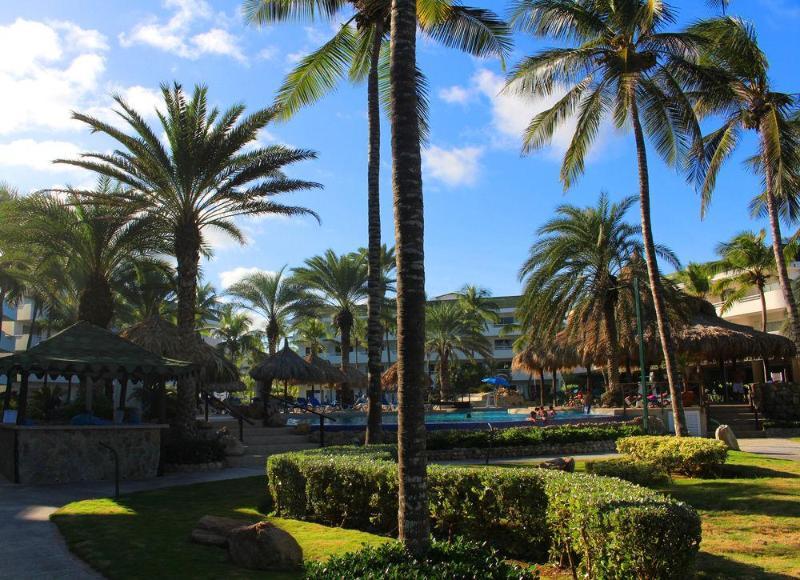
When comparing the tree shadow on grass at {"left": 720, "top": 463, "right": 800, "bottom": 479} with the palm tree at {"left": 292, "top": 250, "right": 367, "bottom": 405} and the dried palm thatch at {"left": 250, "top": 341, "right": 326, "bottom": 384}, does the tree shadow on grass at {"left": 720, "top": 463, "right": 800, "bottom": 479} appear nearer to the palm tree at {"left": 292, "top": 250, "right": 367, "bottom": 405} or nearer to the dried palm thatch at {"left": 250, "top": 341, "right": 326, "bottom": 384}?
the dried palm thatch at {"left": 250, "top": 341, "right": 326, "bottom": 384}

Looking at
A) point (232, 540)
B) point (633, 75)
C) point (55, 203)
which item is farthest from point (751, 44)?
point (55, 203)

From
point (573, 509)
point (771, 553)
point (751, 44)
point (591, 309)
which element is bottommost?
point (771, 553)

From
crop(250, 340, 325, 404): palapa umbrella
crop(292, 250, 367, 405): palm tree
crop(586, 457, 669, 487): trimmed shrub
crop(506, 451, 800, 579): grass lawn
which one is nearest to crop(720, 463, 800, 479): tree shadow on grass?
crop(506, 451, 800, 579): grass lawn

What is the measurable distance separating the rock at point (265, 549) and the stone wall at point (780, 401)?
25.5 m

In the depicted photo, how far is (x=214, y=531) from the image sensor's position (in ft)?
27.9

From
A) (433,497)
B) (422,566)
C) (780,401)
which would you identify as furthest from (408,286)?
(780,401)

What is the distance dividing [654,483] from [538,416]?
583 inches

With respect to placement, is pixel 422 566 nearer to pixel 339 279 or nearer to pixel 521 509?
pixel 521 509

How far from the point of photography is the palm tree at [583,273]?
27125mm

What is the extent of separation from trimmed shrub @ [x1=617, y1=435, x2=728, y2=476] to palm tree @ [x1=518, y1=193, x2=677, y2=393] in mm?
12921

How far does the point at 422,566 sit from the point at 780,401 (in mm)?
26682

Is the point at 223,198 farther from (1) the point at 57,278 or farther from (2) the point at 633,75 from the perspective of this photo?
(1) the point at 57,278

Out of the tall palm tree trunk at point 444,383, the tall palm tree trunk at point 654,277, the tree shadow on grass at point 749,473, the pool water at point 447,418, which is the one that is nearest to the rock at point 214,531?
the tree shadow on grass at point 749,473

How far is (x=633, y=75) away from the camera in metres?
17.3
